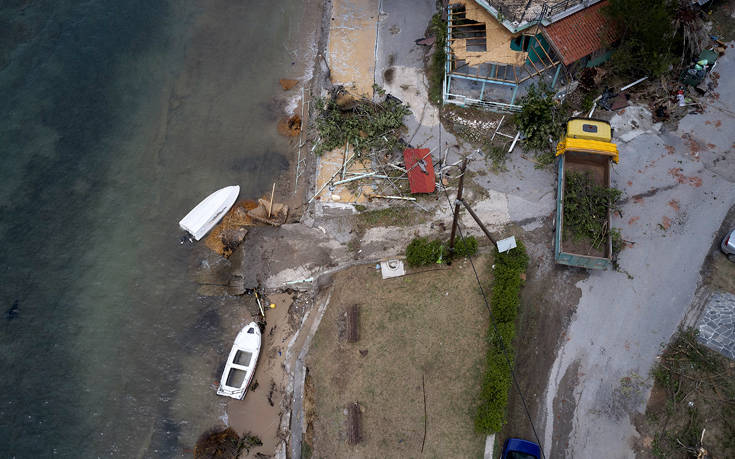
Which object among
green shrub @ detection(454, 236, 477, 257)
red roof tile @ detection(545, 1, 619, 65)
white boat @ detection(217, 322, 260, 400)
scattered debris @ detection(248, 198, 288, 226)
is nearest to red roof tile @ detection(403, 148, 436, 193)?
green shrub @ detection(454, 236, 477, 257)

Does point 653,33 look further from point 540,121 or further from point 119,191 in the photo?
point 119,191

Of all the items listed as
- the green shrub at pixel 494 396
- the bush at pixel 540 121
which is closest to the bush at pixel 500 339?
the green shrub at pixel 494 396

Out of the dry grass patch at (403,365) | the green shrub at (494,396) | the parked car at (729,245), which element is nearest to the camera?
the green shrub at (494,396)

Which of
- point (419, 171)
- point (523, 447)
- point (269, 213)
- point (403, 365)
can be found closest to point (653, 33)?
point (419, 171)

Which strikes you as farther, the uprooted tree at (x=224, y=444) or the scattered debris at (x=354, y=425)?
the uprooted tree at (x=224, y=444)

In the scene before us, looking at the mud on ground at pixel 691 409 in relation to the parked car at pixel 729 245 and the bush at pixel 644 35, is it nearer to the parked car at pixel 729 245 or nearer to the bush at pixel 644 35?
the parked car at pixel 729 245

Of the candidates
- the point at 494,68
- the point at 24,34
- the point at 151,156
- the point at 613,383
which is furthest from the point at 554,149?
the point at 24,34

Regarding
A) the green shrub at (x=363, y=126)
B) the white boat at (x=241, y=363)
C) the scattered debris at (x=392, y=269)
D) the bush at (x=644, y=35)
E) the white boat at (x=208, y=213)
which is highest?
the bush at (x=644, y=35)
